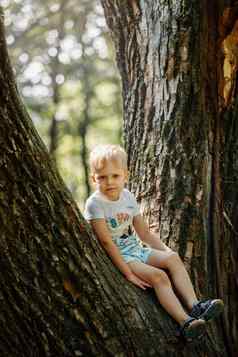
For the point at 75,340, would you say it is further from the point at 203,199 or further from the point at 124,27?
the point at 124,27

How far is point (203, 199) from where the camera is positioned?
364cm

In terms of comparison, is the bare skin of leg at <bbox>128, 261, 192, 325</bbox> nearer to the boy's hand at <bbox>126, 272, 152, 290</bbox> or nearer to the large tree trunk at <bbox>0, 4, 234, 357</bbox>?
the boy's hand at <bbox>126, 272, 152, 290</bbox>

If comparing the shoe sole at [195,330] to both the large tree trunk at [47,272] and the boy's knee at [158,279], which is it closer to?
the large tree trunk at [47,272]

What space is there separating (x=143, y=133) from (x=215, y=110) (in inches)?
21.0

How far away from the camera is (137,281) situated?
3.04 m

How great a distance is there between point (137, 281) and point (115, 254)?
20 cm

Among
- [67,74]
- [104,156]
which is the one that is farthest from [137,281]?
[67,74]

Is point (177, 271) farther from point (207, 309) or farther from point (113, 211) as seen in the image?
point (113, 211)

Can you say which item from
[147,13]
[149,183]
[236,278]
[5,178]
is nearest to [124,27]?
[147,13]

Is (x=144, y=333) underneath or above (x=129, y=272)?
underneath

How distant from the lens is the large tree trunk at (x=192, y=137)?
3.60 m

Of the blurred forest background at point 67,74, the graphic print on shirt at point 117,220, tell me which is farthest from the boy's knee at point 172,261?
the blurred forest background at point 67,74

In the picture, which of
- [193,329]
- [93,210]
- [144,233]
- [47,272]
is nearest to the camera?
[47,272]

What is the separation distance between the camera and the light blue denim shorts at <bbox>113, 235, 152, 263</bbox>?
3.26 meters
